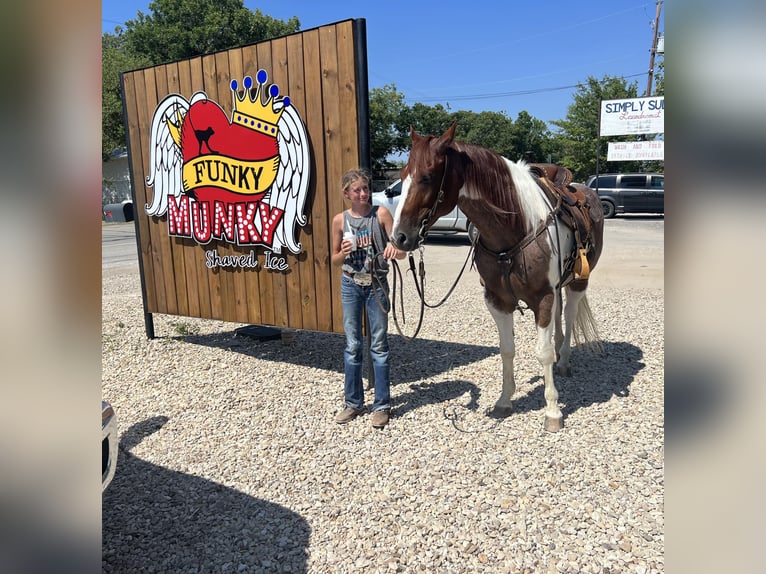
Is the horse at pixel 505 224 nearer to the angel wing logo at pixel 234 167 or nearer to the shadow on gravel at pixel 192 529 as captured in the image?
the angel wing logo at pixel 234 167

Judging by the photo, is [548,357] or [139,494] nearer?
[139,494]

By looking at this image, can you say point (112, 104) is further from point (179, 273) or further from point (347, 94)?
point (347, 94)

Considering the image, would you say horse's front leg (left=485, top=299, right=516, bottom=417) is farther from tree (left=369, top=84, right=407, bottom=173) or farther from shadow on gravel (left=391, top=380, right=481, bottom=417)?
tree (left=369, top=84, right=407, bottom=173)

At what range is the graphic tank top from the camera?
3.61 metres

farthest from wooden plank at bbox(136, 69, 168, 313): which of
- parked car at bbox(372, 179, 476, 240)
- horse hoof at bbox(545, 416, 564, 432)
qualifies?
parked car at bbox(372, 179, 476, 240)

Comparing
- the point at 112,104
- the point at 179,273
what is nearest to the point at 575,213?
the point at 179,273

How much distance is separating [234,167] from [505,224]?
268cm

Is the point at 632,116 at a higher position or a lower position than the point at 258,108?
higher

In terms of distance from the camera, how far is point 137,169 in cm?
554
